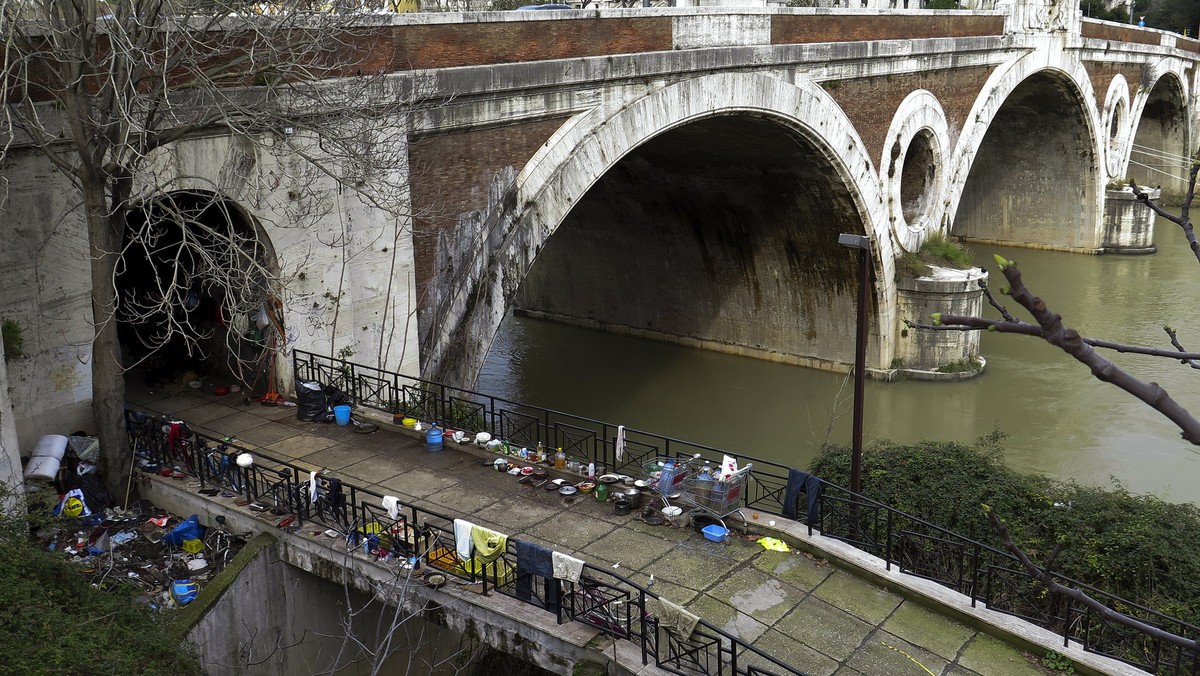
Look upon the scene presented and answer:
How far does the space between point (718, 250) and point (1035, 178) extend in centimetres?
1479

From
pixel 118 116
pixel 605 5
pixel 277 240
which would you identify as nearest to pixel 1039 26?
pixel 605 5

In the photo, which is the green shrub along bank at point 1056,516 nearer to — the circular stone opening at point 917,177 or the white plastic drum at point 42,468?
the white plastic drum at point 42,468

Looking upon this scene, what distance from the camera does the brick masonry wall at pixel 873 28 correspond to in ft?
55.9

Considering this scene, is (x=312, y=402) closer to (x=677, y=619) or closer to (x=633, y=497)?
(x=633, y=497)

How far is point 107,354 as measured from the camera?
925 centimetres

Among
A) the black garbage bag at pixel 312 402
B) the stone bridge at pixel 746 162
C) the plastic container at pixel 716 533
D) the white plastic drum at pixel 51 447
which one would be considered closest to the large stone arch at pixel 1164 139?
the stone bridge at pixel 746 162

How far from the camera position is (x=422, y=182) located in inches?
465

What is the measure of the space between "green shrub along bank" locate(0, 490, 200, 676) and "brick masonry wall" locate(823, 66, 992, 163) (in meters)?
14.4

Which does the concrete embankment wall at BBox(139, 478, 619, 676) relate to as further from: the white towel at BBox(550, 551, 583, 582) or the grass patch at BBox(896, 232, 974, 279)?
the grass patch at BBox(896, 232, 974, 279)

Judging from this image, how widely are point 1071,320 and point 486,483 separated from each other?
1887cm

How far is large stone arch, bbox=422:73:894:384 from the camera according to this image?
12.5 meters

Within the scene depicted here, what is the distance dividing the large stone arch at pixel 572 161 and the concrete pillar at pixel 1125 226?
17.0 m

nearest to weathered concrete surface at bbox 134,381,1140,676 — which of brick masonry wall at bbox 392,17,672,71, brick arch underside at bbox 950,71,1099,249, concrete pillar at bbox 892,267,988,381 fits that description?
brick masonry wall at bbox 392,17,672,71

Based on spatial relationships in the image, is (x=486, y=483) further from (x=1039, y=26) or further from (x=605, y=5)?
(x=1039, y=26)
